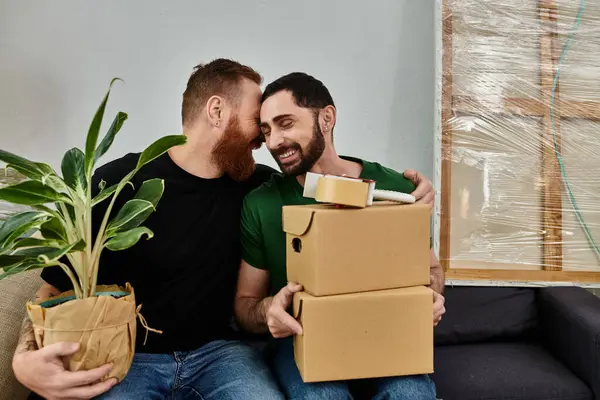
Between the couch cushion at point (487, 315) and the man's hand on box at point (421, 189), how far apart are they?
0.53m

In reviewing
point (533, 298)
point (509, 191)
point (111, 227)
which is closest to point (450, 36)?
point (509, 191)

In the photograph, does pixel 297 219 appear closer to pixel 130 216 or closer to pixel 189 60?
pixel 130 216

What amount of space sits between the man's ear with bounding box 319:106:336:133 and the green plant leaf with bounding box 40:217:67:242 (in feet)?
2.17

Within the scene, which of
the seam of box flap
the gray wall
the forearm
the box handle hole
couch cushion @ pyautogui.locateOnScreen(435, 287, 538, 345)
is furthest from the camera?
the gray wall

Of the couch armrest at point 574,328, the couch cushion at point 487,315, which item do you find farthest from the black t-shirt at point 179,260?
the couch armrest at point 574,328

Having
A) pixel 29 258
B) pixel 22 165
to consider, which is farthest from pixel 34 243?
pixel 22 165

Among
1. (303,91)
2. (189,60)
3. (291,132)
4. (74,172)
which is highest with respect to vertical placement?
(189,60)

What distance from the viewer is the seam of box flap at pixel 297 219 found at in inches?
35.1

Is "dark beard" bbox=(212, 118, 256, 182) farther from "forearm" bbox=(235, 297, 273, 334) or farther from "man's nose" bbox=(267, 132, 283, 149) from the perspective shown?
"forearm" bbox=(235, 297, 273, 334)

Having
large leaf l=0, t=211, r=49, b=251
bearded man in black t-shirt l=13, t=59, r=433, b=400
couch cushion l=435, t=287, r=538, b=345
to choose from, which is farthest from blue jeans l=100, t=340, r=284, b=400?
couch cushion l=435, t=287, r=538, b=345

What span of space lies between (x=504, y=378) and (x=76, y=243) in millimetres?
1137

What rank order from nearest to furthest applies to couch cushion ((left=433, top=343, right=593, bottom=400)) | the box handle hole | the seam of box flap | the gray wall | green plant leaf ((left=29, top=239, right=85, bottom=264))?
green plant leaf ((left=29, top=239, right=85, bottom=264)) < the seam of box flap < the box handle hole < couch cushion ((left=433, top=343, right=593, bottom=400)) < the gray wall

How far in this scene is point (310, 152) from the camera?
1.20m

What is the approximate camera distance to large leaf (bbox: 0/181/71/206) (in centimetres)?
79
